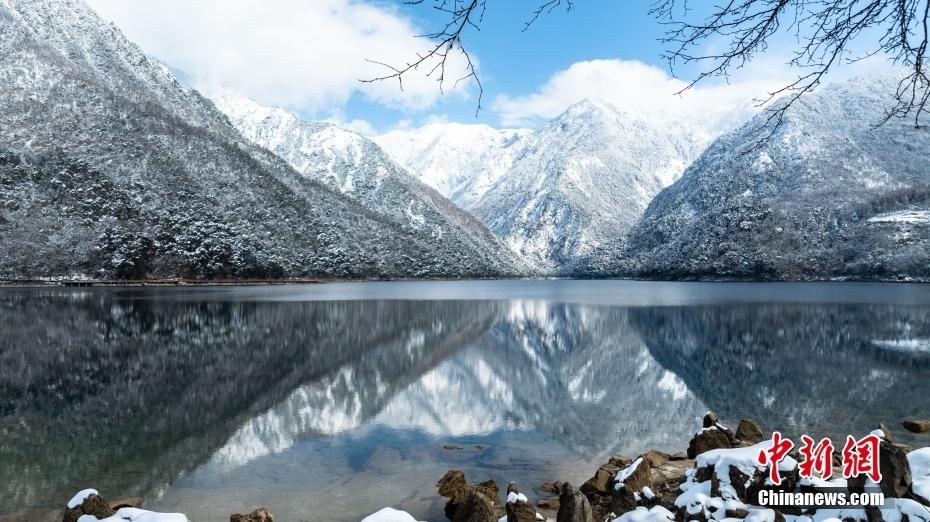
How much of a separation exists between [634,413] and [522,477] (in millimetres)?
9289

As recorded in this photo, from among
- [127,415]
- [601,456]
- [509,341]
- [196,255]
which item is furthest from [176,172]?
[601,456]

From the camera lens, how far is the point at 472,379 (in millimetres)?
30188

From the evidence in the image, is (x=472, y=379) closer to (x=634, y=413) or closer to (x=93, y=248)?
(x=634, y=413)

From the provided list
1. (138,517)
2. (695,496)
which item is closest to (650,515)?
(695,496)

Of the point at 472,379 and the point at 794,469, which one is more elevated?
the point at 794,469

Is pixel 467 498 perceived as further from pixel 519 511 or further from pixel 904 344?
pixel 904 344

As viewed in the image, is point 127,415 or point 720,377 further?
point 720,377

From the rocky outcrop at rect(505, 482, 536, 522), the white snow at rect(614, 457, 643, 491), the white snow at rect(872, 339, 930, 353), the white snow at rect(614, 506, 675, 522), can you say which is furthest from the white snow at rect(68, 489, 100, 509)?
the white snow at rect(872, 339, 930, 353)

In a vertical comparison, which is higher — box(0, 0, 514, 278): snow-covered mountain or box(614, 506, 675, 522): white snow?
box(0, 0, 514, 278): snow-covered mountain

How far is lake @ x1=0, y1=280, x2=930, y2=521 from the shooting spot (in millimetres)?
14883

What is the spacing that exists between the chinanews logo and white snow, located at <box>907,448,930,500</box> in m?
0.52

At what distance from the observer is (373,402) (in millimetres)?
24266

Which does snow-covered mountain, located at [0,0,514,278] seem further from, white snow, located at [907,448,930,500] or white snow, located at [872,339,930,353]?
white snow, located at [907,448,930,500]

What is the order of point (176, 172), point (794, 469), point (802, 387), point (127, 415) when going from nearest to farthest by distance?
point (794, 469)
point (127, 415)
point (802, 387)
point (176, 172)
